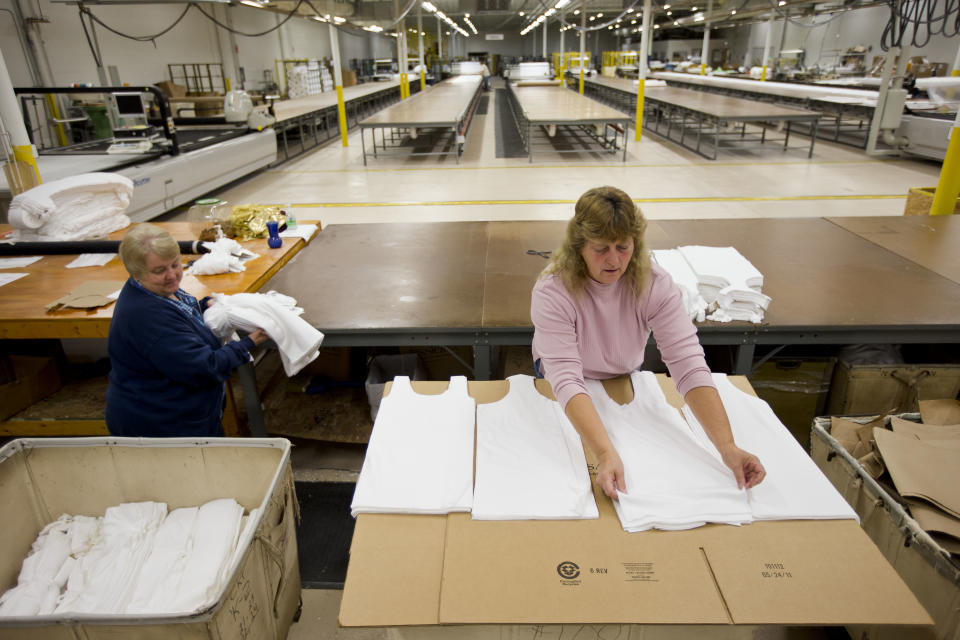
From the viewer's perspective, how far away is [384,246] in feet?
11.9

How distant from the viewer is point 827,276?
2928 millimetres

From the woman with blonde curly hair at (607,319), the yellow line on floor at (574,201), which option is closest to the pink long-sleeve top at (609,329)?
the woman with blonde curly hair at (607,319)

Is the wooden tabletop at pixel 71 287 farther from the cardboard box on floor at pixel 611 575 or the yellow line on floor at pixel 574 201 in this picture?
the yellow line on floor at pixel 574 201

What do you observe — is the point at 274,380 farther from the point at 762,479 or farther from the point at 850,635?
the point at 850,635

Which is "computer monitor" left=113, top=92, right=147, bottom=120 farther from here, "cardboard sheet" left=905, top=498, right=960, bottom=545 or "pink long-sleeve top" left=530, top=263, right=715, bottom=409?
"cardboard sheet" left=905, top=498, right=960, bottom=545

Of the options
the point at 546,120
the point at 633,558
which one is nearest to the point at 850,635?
the point at 633,558

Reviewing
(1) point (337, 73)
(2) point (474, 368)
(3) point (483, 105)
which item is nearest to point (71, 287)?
(2) point (474, 368)

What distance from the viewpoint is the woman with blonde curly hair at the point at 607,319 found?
151 cm

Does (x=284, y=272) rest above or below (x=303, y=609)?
above

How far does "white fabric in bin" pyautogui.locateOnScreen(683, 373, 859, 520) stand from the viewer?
129 cm

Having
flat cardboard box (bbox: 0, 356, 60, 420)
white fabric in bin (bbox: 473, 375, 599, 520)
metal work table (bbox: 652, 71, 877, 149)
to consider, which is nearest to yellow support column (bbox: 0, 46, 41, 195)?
flat cardboard box (bbox: 0, 356, 60, 420)

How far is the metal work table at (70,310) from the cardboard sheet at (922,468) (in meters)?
2.54

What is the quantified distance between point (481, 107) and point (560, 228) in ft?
54.9

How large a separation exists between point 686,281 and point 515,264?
999 mm
